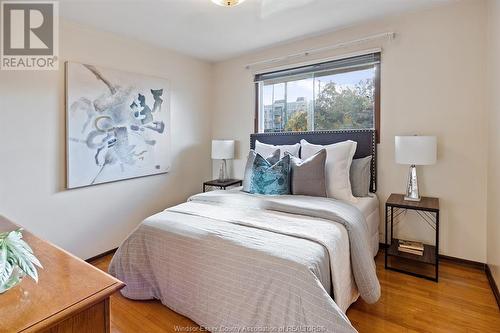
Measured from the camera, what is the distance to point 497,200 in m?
1.90

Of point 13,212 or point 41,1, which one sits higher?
point 41,1

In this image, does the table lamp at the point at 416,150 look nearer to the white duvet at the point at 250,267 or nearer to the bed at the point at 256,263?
the bed at the point at 256,263

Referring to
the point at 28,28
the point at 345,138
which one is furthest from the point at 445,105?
the point at 28,28

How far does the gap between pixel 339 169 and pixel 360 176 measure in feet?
0.91

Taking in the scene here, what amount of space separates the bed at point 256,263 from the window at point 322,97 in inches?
46.7

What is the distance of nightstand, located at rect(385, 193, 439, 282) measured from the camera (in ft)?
7.24

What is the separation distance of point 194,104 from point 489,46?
3.22m

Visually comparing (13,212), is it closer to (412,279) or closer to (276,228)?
(276,228)

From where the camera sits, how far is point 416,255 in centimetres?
229

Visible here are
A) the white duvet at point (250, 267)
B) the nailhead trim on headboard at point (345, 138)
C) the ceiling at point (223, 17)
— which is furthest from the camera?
the nailhead trim on headboard at point (345, 138)

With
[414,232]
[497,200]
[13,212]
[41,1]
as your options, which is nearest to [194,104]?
[41,1]

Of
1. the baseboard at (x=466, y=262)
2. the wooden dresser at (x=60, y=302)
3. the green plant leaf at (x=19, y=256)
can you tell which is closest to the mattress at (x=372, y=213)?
the baseboard at (x=466, y=262)

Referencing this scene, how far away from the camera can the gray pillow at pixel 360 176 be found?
2.62 meters

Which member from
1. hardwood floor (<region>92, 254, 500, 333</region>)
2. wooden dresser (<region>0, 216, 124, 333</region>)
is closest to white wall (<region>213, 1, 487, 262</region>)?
hardwood floor (<region>92, 254, 500, 333</region>)
